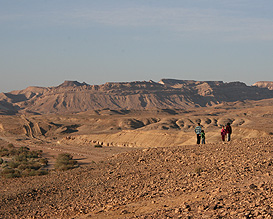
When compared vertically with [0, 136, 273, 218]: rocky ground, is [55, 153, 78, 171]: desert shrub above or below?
below

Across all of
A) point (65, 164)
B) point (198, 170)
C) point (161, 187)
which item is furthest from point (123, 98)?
point (161, 187)

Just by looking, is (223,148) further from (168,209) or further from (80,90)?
(80,90)

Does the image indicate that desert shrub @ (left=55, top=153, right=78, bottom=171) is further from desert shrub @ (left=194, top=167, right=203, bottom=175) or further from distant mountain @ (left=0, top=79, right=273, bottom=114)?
distant mountain @ (left=0, top=79, right=273, bottom=114)

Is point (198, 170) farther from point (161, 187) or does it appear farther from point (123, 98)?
point (123, 98)

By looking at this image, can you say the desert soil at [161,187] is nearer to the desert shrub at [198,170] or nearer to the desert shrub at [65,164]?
the desert shrub at [198,170]

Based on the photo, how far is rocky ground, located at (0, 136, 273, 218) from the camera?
8.91 metres

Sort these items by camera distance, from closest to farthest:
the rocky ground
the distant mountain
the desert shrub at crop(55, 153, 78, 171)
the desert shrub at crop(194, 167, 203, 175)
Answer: the rocky ground < the desert shrub at crop(194, 167, 203, 175) < the desert shrub at crop(55, 153, 78, 171) < the distant mountain

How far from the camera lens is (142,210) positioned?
1027cm

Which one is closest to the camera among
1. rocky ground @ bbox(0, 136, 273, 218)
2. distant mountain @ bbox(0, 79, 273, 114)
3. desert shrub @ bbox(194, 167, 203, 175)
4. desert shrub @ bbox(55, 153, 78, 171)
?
rocky ground @ bbox(0, 136, 273, 218)

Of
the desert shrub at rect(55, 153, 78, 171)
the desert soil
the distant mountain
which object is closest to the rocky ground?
the desert soil

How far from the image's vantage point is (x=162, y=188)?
1272 cm

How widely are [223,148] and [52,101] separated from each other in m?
155

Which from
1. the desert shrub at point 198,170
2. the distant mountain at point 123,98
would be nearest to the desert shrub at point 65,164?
the desert shrub at point 198,170

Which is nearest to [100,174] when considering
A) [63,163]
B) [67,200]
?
[67,200]
